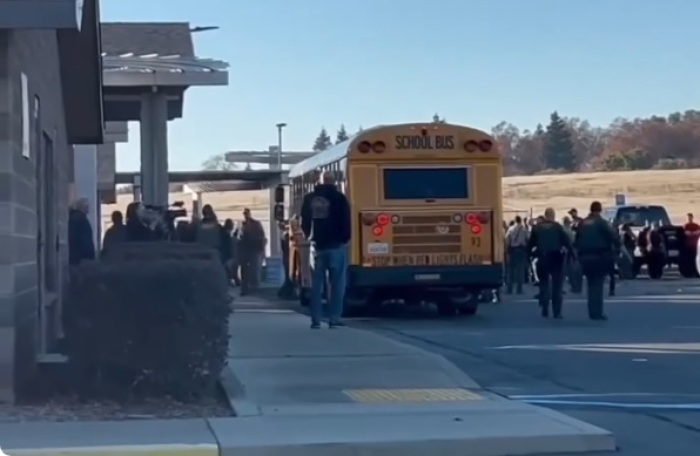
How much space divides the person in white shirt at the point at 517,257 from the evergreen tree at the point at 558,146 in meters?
86.7

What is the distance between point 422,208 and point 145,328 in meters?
11.2

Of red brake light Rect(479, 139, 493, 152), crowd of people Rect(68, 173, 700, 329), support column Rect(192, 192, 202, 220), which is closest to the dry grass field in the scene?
support column Rect(192, 192, 202, 220)

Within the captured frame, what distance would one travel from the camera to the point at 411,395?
38.1 ft

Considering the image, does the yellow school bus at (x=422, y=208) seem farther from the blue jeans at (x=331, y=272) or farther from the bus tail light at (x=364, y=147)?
the blue jeans at (x=331, y=272)

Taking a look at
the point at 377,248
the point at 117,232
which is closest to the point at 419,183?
the point at 377,248

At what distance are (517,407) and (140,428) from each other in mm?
2758

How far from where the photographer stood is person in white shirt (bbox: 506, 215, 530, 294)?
30859 millimetres

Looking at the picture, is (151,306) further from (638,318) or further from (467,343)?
(638,318)

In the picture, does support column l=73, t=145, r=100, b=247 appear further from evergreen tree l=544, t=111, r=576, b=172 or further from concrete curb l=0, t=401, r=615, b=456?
evergreen tree l=544, t=111, r=576, b=172

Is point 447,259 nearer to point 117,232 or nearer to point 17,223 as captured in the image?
point 117,232

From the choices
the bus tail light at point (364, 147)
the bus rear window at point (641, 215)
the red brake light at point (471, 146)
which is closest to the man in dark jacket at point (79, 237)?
the bus tail light at point (364, 147)

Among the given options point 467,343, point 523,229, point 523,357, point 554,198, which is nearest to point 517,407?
point 523,357

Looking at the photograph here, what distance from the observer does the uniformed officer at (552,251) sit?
2191 cm

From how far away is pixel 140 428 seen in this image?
1003 centimetres
